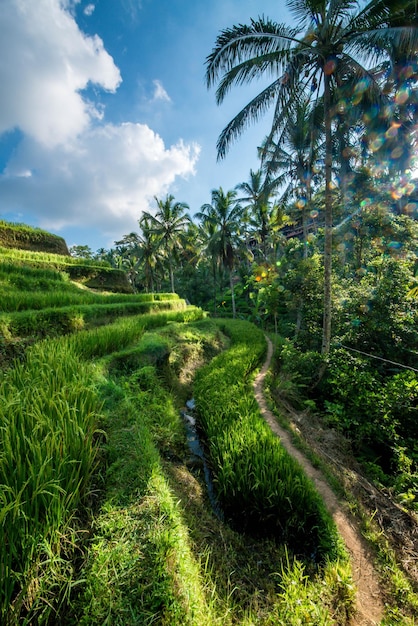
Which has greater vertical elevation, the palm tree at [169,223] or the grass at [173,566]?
the palm tree at [169,223]

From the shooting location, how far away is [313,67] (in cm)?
654

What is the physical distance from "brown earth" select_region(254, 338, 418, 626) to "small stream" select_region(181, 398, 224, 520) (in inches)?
63.2

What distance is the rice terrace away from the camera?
1852 millimetres

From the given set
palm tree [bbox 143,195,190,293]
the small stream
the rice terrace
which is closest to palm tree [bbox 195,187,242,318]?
palm tree [bbox 143,195,190,293]

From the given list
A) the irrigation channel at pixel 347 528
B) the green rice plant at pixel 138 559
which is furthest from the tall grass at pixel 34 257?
the green rice plant at pixel 138 559

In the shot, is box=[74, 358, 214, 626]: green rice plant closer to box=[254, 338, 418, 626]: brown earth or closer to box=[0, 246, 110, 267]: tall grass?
box=[254, 338, 418, 626]: brown earth

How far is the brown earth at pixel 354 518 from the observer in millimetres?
2461

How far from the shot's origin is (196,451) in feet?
14.3

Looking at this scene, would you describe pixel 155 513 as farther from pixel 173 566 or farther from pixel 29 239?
pixel 29 239

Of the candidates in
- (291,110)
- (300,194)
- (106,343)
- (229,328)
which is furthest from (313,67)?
(229,328)

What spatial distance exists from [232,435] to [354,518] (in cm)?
195

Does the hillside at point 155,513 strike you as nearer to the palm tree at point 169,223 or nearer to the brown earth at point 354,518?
the brown earth at point 354,518

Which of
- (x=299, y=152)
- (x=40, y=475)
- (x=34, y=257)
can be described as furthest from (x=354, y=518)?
(x=299, y=152)

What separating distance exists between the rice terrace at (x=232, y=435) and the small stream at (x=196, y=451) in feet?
0.11
